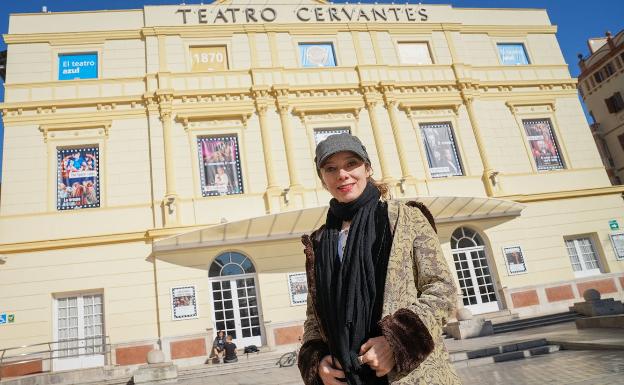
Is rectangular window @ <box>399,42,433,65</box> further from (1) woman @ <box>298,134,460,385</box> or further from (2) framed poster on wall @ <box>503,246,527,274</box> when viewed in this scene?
(1) woman @ <box>298,134,460,385</box>

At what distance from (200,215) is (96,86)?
6353mm

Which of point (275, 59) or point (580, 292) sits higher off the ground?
point (275, 59)

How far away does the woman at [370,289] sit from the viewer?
60.6 inches

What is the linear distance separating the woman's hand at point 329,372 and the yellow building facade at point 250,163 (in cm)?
1086

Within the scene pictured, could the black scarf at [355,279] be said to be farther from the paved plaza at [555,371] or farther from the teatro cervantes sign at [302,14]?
the teatro cervantes sign at [302,14]

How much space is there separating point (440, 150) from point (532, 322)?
7116 mm

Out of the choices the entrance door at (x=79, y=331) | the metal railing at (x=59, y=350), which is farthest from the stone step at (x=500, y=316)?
the entrance door at (x=79, y=331)

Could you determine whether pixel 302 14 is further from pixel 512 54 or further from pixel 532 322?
pixel 532 322

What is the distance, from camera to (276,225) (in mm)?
13422

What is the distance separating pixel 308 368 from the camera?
1.85 metres

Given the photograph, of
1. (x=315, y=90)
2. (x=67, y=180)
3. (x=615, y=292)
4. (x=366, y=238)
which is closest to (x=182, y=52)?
(x=315, y=90)

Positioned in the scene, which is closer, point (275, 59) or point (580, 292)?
point (580, 292)

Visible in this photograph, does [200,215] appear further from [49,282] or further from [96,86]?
[96,86]

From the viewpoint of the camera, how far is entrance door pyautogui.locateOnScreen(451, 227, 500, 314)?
15.0m
